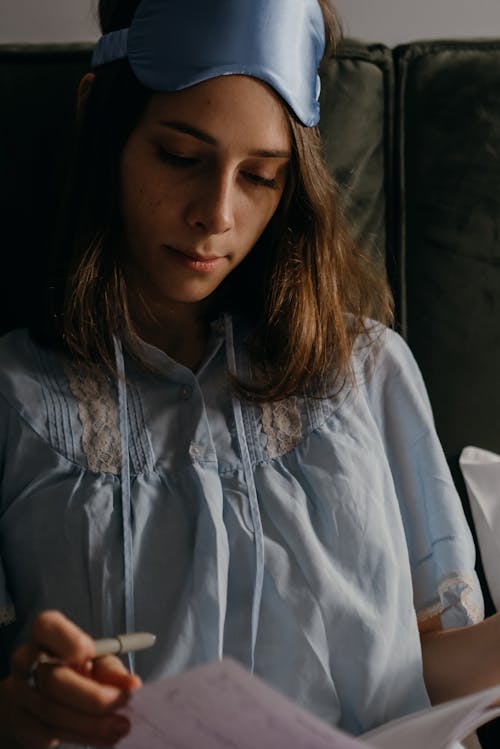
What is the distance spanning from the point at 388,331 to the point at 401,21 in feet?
1.90

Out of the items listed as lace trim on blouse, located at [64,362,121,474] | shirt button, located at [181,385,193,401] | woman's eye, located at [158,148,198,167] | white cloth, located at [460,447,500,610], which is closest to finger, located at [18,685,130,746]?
lace trim on blouse, located at [64,362,121,474]

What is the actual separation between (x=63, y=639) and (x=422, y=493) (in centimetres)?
52

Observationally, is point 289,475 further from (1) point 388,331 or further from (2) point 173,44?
(2) point 173,44

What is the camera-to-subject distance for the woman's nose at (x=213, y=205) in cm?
103

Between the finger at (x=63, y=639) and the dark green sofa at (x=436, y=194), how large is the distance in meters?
0.67

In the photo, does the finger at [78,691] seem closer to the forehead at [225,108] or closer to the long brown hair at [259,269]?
the long brown hair at [259,269]

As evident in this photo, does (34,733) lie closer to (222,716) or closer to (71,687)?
(71,687)

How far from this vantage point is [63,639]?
77cm

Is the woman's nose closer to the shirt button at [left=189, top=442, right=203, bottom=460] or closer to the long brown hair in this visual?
the long brown hair

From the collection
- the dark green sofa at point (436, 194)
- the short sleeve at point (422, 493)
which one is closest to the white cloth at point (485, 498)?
the dark green sofa at point (436, 194)

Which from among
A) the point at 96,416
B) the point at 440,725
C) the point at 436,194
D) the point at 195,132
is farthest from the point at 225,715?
the point at 436,194

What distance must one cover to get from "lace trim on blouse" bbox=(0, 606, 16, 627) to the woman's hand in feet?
0.61

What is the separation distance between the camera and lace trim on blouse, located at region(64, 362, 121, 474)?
1.07 meters

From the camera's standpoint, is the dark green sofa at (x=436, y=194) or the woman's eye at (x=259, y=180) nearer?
the woman's eye at (x=259, y=180)
